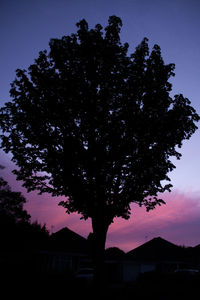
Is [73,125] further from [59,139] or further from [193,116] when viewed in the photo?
[193,116]

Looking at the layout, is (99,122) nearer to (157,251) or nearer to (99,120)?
(99,120)

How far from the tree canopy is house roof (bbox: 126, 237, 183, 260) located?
1339 inches

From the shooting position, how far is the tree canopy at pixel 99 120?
16.0 m

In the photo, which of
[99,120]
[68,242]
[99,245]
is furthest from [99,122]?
[68,242]

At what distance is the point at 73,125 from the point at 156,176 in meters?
6.66

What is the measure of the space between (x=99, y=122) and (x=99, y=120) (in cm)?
13

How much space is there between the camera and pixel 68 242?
3588 cm

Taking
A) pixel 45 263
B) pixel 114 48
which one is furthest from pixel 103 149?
pixel 45 263

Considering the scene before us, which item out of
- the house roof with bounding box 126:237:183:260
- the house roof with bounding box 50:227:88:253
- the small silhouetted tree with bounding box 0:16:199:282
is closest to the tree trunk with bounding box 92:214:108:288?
the small silhouetted tree with bounding box 0:16:199:282

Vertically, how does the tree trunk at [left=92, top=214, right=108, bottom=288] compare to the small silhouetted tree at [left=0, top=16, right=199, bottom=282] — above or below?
below

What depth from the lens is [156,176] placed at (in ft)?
54.4

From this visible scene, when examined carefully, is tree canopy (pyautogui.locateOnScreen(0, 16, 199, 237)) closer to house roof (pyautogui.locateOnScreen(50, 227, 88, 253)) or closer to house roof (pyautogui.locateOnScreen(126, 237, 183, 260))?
house roof (pyautogui.locateOnScreen(50, 227, 88, 253))

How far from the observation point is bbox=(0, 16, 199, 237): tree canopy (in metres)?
16.0

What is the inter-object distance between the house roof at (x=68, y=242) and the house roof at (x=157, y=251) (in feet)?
42.9
